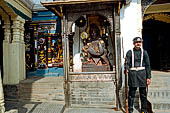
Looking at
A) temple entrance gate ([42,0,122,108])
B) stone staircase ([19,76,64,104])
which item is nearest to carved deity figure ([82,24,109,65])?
temple entrance gate ([42,0,122,108])

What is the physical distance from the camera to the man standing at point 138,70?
391cm

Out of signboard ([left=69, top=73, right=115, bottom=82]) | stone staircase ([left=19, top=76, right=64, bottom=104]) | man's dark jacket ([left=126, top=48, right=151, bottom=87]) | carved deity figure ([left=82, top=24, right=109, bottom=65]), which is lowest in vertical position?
stone staircase ([left=19, top=76, right=64, bottom=104])

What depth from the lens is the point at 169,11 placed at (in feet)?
22.8

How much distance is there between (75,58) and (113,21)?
111 inches

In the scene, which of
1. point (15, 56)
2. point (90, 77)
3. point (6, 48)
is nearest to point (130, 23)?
point (90, 77)

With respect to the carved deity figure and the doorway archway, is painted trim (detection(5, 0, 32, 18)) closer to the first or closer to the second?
the carved deity figure

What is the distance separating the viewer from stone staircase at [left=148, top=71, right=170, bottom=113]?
13.5 feet

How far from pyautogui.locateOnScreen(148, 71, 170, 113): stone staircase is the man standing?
495 mm

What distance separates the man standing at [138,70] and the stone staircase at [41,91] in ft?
9.35

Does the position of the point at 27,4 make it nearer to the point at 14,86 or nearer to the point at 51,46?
the point at 51,46

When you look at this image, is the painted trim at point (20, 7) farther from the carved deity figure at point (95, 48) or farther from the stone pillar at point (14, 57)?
the carved deity figure at point (95, 48)

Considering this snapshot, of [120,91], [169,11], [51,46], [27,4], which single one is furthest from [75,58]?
[169,11]

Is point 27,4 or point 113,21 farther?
point 27,4

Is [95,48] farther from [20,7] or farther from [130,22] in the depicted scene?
[20,7]
